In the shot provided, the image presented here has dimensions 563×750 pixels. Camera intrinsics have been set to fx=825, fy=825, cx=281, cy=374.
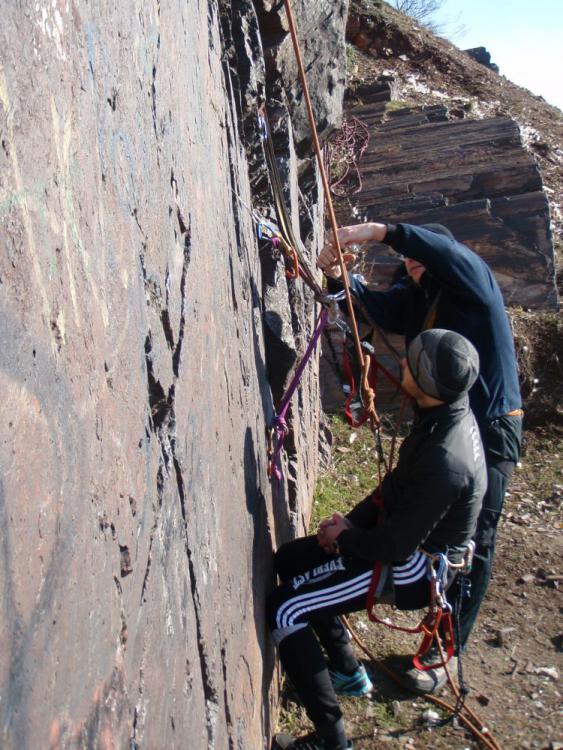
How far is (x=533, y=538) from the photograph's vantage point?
18.2 feet

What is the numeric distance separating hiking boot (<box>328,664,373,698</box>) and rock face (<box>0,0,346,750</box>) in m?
0.54

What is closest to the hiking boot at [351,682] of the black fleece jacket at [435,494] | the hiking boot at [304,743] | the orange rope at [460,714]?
the orange rope at [460,714]

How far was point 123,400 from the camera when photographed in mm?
1630

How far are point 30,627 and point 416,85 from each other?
1253 cm

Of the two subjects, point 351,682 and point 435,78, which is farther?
point 435,78

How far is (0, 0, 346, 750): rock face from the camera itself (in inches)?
45.5

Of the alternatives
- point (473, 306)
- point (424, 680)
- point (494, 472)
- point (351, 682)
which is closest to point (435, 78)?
point (473, 306)

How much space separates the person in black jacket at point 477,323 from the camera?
3.46 metres

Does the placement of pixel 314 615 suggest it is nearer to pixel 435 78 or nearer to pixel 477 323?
pixel 477 323

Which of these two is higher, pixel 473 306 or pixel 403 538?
pixel 473 306

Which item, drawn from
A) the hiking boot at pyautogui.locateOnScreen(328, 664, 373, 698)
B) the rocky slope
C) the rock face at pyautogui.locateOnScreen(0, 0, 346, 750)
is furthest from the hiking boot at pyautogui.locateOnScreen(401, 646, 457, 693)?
the rocky slope

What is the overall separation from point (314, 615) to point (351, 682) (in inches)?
27.3

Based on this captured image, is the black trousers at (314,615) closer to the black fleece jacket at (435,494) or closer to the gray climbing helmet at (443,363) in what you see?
the black fleece jacket at (435,494)

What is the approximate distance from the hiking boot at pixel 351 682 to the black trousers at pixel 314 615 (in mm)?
490
